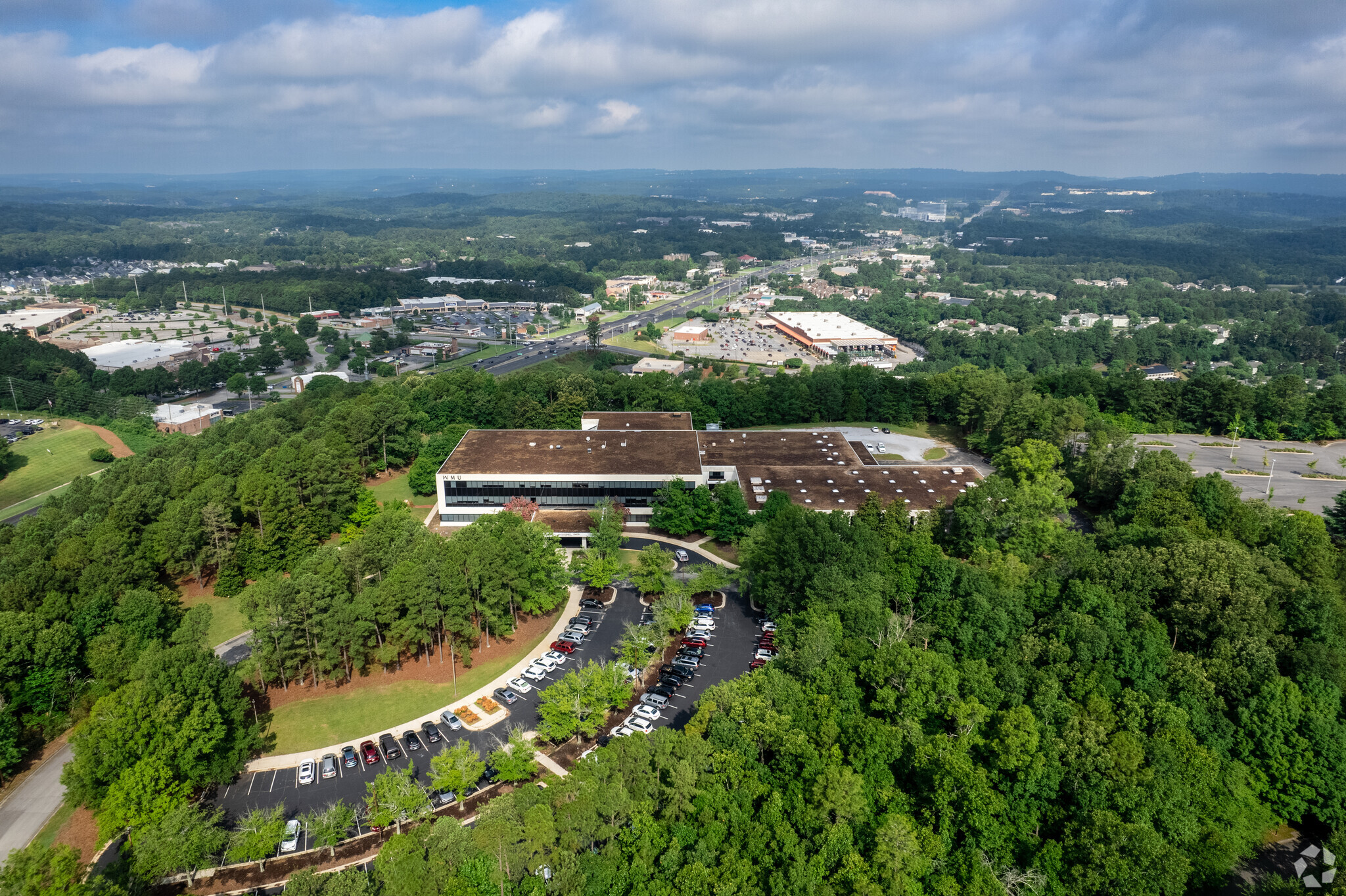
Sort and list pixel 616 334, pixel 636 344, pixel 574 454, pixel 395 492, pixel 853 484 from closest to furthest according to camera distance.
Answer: pixel 853 484
pixel 574 454
pixel 395 492
pixel 636 344
pixel 616 334

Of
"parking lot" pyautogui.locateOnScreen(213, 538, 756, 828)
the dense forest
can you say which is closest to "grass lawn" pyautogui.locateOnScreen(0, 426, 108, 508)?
the dense forest

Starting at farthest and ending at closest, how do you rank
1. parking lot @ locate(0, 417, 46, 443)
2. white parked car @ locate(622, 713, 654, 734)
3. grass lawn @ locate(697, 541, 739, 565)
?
1. parking lot @ locate(0, 417, 46, 443)
2. grass lawn @ locate(697, 541, 739, 565)
3. white parked car @ locate(622, 713, 654, 734)

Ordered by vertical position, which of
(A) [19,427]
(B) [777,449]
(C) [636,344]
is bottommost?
(C) [636,344]

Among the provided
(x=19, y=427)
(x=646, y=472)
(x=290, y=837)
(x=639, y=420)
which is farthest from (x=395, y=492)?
(x=19, y=427)

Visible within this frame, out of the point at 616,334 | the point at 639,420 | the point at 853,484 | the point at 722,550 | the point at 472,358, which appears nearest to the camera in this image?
the point at 722,550

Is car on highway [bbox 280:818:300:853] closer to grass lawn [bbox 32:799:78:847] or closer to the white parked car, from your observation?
grass lawn [bbox 32:799:78:847]

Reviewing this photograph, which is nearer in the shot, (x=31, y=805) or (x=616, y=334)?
(x=31, y=805)

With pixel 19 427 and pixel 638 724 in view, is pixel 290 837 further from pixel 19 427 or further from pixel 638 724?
pixel 19 427
